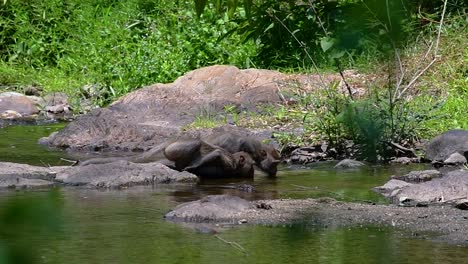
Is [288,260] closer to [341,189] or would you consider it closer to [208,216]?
[208,216]

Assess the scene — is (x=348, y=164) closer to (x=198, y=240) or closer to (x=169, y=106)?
(x=198, y=240)

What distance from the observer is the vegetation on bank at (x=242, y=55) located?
7.11 meters

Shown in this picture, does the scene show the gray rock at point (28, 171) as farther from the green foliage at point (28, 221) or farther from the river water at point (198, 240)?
the green foliage at point (28, 221)

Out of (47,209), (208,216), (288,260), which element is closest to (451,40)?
(208,216)

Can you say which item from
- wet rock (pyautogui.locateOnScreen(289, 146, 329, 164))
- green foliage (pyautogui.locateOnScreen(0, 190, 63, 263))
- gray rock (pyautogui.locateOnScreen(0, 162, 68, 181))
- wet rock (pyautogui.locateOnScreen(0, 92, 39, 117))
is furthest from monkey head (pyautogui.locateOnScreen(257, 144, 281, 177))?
green foliage (pyautogui.locateOnScreen(0, 190, 63, 263))

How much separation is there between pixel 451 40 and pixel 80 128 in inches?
138

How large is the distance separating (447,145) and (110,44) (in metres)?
5.85

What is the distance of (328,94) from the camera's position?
7.17 m

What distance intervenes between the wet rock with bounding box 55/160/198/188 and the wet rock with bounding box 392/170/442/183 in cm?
126

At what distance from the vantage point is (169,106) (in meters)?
8.95

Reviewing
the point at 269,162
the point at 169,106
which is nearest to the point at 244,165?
the point at 269,162

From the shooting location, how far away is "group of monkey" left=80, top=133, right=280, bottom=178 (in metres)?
6.10

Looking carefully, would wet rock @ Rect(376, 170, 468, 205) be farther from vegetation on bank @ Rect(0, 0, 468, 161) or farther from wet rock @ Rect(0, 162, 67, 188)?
wet rock @ Rect(0, 162, 67, 188)

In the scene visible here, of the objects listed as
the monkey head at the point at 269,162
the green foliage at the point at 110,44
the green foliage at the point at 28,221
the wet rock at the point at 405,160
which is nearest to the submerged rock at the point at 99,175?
the monkey head at the point at 269,162
